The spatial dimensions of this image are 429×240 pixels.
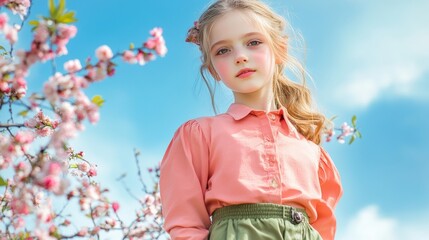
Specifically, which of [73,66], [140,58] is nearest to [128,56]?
[140,58]

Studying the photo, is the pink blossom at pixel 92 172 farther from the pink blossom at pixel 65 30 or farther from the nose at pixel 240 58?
the pink blossom at pixel 65 30

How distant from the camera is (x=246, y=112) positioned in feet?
9.09

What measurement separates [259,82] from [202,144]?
39cm

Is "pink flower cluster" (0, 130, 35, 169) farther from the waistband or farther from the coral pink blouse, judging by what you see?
the waistband

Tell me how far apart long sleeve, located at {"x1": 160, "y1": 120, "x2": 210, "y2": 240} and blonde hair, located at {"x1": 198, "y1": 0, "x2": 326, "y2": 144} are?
0.47 metres

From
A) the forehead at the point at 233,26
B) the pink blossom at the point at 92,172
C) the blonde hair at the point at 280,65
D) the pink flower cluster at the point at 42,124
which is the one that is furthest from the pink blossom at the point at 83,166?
the forehead at the point at 233,26

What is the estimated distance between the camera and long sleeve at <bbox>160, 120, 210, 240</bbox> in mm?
2445

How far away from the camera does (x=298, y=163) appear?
2672 mm

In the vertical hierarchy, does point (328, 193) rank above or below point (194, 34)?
below

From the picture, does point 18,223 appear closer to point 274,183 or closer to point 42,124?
point 42,124

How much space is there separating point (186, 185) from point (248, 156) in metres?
0.28

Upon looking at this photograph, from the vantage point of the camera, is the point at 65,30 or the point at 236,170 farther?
the point at 236,170

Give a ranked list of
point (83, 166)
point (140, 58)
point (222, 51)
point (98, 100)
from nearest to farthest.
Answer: point (98, 100), point (140, 58), point (222, 51), point (83, 166)

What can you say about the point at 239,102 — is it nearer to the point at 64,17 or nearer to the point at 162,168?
the point at 162,168
